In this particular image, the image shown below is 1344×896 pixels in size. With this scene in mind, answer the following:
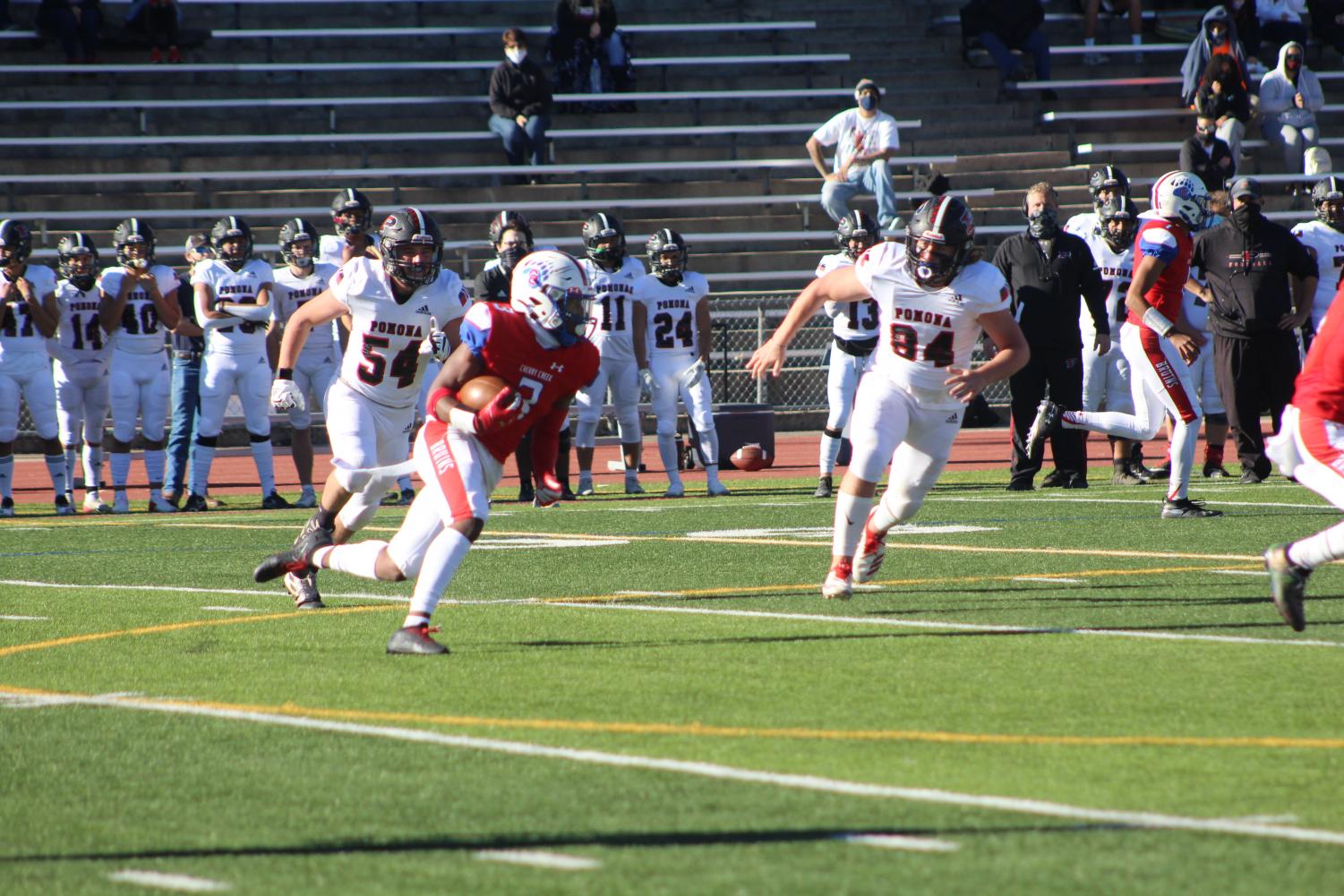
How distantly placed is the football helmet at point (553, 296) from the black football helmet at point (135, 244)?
888cm

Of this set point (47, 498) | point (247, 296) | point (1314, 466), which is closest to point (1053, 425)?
point (247, 296)

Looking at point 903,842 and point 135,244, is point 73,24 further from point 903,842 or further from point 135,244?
point 903,842

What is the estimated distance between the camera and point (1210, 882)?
12.5 ft

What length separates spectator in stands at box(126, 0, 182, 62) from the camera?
86.6ft

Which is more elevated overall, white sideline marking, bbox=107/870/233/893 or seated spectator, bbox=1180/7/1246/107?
seated spectator, bbox=1180/7/1246/107

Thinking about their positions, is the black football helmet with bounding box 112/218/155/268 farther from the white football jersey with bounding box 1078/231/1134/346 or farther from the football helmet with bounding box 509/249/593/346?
the football helmet with bounding box 509/249/593/346

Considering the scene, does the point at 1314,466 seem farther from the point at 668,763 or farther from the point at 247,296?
the point at 247,296

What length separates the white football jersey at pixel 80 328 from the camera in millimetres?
15555

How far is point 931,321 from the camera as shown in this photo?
8742 mm

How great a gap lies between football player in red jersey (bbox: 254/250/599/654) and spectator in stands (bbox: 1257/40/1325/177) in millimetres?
20056

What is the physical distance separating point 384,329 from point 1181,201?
5.54m

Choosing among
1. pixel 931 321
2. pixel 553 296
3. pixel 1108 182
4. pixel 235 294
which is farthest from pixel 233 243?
pixel 553 296

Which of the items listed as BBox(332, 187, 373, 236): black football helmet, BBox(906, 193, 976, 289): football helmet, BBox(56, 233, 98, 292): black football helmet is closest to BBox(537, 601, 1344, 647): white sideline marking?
BBox(906, 193, 976, 289): football helmet

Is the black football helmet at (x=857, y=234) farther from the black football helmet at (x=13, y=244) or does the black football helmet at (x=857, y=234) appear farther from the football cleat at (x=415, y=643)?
the football cleat at (x=415, y=643)
